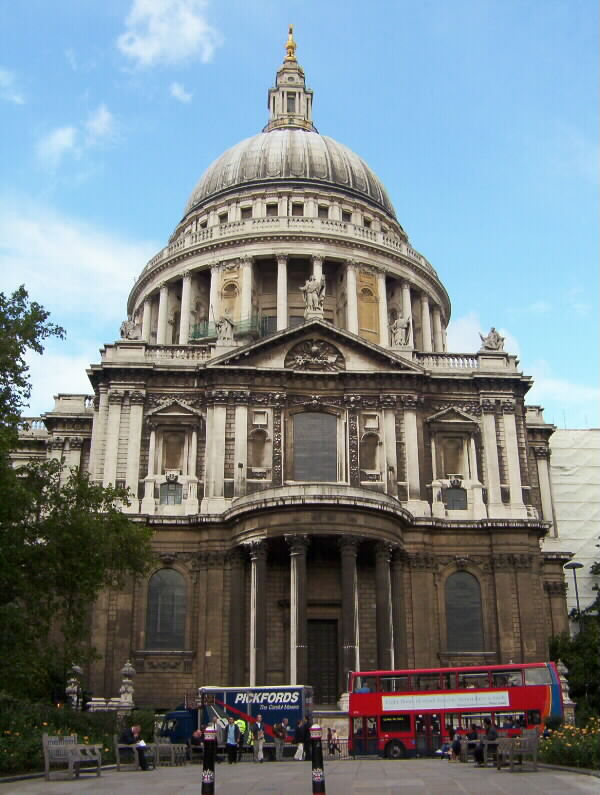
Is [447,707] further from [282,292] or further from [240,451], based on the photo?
[282,292]

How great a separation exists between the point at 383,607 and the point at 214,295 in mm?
27666

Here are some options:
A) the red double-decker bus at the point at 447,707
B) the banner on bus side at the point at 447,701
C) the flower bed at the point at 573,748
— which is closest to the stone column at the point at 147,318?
the red double-decker bus at the point at 447,707

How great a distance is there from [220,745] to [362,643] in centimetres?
1317

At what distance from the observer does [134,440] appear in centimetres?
4581

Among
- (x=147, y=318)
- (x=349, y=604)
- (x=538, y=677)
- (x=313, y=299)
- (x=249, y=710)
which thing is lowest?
(x=249, y=710)

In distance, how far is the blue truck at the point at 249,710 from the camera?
3400 centimetres

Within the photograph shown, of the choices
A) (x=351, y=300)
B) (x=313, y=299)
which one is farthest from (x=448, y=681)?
(x=351, y=300)

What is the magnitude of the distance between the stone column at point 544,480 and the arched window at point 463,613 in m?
12.4

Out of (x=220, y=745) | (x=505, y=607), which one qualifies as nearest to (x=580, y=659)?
(x=505, y=607)

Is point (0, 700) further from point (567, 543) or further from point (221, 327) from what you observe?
point (567, 543)

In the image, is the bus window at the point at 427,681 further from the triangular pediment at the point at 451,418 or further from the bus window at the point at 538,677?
the triangular pediment at the point at 451,418

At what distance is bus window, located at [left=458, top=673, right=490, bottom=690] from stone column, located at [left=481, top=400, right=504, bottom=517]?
13710 millimetres

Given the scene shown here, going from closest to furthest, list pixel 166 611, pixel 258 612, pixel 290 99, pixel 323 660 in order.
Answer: pixel 258 612 < pixel 323 660 < pixel 166 611 < pixel 290 99

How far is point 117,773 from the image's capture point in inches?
955
